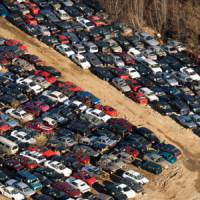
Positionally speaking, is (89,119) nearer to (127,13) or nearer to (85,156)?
(85,156)

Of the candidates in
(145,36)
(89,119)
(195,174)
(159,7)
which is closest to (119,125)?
(89,119)

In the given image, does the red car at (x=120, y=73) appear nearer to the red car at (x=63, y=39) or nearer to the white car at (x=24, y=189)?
the red car at (x=63, y=39)

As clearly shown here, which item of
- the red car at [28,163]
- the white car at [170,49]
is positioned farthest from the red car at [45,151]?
the white car at [170,49]

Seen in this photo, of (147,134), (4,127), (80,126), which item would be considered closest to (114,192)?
(147,134)

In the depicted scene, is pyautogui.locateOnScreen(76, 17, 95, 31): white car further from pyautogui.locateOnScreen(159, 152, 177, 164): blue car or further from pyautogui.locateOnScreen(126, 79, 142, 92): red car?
pyautogui.locateOnScreen(159, 152, 177, 164): blue car

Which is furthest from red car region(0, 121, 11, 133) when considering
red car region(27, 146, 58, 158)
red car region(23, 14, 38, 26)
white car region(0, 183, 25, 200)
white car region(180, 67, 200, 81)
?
red car region(23, 14, 38, 26)
